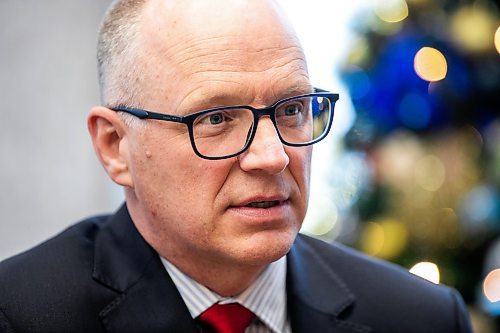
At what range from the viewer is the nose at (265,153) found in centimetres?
138

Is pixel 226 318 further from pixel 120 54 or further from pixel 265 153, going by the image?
pixel 120 54

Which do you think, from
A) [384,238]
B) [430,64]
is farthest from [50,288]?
[430,64]

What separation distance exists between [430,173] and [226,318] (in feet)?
3.27

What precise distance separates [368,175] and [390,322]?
2.37ft

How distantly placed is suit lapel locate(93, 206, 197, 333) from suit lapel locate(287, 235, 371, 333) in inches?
10.7

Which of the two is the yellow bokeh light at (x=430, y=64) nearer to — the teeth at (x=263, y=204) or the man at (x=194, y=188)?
the man at (x=194, y=188)

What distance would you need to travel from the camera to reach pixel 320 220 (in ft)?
8.42

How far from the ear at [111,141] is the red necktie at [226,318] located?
30cm

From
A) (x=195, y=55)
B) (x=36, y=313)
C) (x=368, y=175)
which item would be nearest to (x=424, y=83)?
(x=368, y=175)

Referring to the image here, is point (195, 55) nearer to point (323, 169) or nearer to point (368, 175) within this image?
point (368, 175)

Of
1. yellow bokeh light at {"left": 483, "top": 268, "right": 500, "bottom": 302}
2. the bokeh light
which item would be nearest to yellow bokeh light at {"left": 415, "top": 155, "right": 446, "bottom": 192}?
the bokeh light

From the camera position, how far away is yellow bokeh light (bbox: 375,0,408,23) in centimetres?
234

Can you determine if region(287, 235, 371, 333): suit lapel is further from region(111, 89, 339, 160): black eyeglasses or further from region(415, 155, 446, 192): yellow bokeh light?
region(415, 155, 446, 192): yellow bokeh light

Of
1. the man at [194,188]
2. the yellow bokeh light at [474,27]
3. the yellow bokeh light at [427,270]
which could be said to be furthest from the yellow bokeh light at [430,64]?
the man at [194,188]
